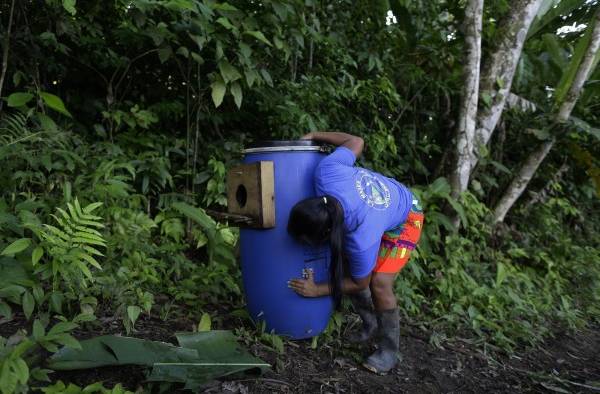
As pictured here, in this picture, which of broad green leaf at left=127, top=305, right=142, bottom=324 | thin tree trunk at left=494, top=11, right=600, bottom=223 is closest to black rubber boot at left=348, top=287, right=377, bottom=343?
broad green leaf at left=127, top=305, right=142, bottom=324

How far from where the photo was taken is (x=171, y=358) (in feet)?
6.40

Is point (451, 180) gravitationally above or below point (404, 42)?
below

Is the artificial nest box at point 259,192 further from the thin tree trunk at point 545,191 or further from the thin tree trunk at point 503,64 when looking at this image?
the thin tree trunk at point 545,191

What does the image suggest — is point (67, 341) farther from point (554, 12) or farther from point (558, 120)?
point (554, 12)

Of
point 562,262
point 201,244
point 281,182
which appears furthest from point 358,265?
point 562,262

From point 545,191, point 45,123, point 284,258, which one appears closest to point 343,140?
point 284,258

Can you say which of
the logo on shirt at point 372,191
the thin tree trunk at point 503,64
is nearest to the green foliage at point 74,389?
the logo on shirt at point 372,191

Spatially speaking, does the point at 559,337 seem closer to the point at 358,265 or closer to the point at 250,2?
the point at 358,265

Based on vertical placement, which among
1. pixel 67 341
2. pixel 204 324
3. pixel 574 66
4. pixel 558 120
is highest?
pixel 574 66

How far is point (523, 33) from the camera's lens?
179 inches

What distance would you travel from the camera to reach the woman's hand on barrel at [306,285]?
2451mm

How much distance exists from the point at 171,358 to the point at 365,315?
4.23 ft

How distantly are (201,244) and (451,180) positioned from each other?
2.51 metres

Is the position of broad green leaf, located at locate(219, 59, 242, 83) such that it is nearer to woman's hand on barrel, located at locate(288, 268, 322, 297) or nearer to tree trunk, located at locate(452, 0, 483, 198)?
Result: woman's hand on barrel, located at locate(288, 268, 322, 297)
